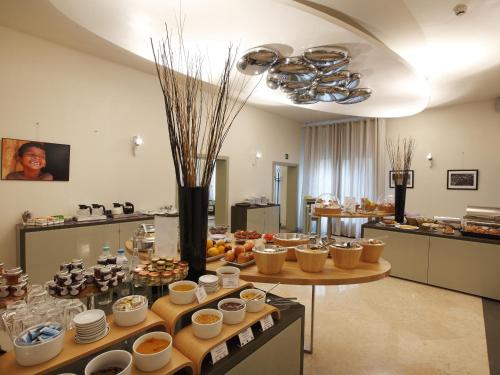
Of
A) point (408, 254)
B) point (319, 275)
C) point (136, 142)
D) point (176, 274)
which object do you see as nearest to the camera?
point (176, 274)

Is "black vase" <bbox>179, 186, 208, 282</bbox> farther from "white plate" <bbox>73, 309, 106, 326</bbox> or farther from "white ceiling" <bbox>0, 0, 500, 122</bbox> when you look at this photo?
"white ceiling" <bbox>0, 0, 500, 122</bbox>

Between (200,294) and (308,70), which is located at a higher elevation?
(308,70)

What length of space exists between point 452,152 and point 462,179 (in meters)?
0.63

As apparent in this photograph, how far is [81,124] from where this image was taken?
4.02 m

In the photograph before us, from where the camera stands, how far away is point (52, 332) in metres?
0.85

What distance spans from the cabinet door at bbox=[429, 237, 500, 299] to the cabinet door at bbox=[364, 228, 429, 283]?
3.5 inches

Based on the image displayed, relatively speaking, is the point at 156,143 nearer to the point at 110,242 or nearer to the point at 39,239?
the point at 110,242

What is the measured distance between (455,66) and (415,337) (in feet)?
12.7

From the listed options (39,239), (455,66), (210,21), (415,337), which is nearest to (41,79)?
(39,239)

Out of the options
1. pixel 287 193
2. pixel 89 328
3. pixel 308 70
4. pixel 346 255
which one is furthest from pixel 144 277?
pixel 287 193

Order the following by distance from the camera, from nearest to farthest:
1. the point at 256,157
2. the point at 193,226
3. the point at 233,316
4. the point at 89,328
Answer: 1. the point at 89,328
2. the point at 233,316
3. the point at 193,226
4. the point at 256,157

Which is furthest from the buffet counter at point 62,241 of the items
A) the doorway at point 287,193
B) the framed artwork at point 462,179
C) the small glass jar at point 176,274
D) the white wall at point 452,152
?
the framed artwork at point 462,179

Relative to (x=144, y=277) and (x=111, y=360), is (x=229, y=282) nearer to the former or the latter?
(x=144, y=277)

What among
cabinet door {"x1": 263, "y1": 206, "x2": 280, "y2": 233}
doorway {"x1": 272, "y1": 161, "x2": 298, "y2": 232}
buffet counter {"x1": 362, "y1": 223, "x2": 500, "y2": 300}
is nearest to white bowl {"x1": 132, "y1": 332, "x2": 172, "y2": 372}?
buffet counter {"x1": 362, "y1": 223, "x2": 500, "y2": 300}
